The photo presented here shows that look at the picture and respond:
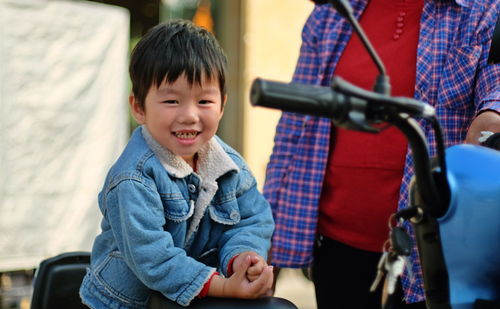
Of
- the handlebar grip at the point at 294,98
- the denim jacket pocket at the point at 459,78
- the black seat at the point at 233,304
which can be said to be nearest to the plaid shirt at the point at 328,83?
the denim jacket pocket at the point at 459,78

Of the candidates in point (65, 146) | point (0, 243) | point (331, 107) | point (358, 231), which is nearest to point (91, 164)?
point (65, 146)

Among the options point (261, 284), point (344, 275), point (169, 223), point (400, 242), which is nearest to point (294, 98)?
point (400, 242)

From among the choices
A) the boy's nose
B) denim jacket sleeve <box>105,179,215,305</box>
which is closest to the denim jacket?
denim jacket sleeve <box>105,179,215,305</box>

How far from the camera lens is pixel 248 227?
1.80 metres

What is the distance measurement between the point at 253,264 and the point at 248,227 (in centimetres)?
22

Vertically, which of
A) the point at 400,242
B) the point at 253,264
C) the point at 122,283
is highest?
the point at 400,242

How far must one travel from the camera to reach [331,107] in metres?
1.09

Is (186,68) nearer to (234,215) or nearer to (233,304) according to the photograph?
(234,215)

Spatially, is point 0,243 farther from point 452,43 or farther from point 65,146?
point 452,43

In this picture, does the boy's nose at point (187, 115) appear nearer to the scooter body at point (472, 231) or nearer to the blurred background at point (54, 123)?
the scooter body at point (472, 231)

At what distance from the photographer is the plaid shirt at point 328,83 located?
6.48 feet

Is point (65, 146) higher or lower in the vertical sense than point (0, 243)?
higher

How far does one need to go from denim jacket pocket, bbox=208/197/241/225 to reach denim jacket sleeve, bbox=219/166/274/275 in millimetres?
33

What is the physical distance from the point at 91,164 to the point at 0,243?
2.32 ft
